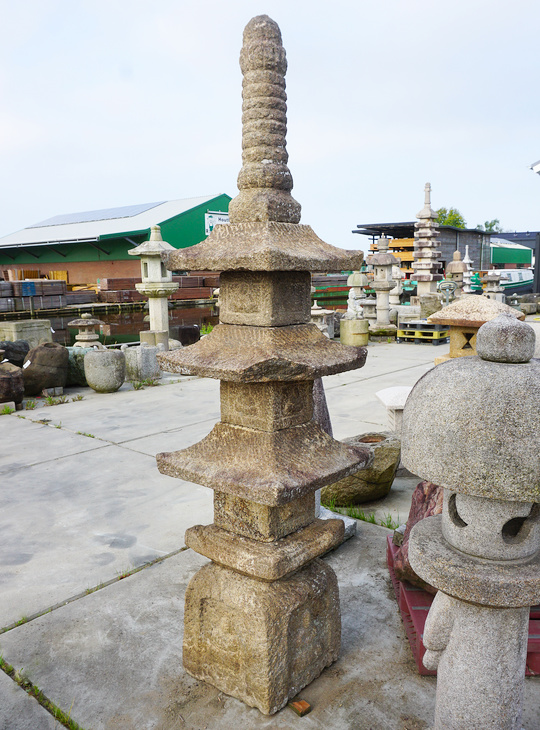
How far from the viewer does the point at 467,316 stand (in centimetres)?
536

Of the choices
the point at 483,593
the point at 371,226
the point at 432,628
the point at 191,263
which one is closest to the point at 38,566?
the point at 191,263

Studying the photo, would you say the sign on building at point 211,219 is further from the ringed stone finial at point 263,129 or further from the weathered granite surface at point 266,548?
the weathered granite surface at point 266,548

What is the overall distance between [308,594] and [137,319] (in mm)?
18141

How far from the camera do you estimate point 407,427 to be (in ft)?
6.99

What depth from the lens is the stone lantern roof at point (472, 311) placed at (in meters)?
5.21

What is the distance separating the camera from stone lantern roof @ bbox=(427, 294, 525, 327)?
5215 mm

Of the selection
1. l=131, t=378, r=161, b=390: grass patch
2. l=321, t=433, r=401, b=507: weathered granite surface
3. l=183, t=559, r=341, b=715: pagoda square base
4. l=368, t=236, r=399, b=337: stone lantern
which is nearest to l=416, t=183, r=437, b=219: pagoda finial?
l=368, t=236, r=399, b=337: stone lantern

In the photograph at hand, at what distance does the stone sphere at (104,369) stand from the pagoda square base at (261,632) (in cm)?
736

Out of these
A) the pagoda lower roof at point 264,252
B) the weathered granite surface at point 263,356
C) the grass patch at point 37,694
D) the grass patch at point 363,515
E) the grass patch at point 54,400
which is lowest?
the grass patch at point 37,694

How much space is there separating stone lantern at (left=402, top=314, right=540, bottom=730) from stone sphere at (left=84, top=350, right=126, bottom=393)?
825 cm

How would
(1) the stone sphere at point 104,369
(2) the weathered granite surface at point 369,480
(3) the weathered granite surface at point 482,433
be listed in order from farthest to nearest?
1. (1) the stone sphere at point 104,369
2. (2) the weathered granite surface at point 369,480
3. (3) the weathered granite surface at point 482,433

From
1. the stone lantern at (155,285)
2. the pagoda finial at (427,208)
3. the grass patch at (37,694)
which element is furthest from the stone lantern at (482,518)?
the pagoda finial at (427,208)

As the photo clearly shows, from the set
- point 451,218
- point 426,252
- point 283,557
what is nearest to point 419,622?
point 283,557

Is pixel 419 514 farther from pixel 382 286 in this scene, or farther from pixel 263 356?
pixel 382 286
